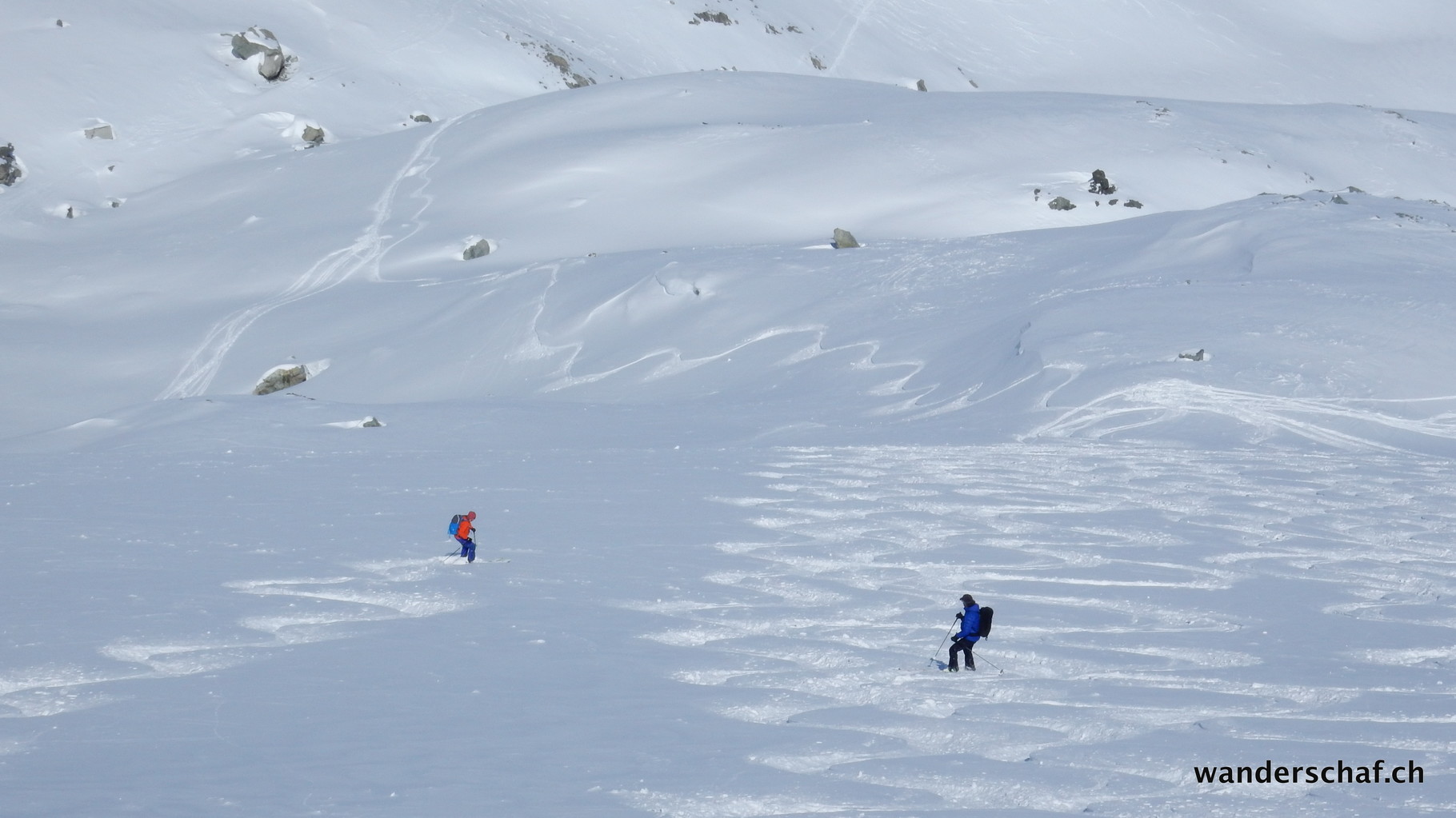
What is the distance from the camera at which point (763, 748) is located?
23.5 feet

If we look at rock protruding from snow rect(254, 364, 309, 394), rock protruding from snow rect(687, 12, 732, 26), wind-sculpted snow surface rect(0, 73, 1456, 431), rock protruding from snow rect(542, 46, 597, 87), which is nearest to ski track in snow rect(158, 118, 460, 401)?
wind-sculpted snow surface rect(0, 73, 1456, 431)

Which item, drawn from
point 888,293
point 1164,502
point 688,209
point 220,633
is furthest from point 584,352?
point 220,633

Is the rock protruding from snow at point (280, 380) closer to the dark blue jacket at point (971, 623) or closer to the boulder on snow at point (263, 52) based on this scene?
the dark blue jacket at point (971, 623)

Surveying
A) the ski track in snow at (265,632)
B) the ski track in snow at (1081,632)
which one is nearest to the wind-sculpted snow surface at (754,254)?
the ski track in snow at (1081,632)

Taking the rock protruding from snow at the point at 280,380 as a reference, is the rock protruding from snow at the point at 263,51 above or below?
above

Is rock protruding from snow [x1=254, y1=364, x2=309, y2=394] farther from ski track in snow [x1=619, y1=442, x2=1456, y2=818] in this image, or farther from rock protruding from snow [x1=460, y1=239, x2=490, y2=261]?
ski track in snow [x1=619, y1=442, x2=1456, y2=818]

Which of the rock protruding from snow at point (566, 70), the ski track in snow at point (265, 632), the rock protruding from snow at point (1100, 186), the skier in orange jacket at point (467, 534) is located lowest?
the ski track in snow at point (265, 632)

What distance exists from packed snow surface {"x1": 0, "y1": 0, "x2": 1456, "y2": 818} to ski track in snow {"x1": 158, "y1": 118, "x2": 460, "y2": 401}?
149 millimetres

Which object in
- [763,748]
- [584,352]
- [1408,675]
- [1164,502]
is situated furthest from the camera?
[584,352]

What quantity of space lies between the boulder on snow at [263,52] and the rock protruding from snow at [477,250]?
2256 centimetres

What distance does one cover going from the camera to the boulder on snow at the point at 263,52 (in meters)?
48.3

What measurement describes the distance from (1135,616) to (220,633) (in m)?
6.70

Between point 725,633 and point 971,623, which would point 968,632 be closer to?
point 971,623

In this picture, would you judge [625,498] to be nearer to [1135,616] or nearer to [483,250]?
[1135,616]
